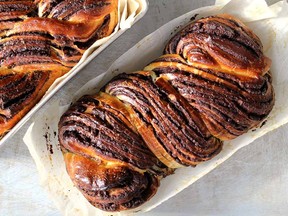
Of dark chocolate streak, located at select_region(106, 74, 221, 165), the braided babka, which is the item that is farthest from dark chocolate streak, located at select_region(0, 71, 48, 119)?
dark chocolate streak, located at select_region(106, 74, 221, 165)

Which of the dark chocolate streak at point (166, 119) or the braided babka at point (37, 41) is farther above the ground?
the braided babka at point (37, 41)

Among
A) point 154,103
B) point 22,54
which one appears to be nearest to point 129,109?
point 154,103

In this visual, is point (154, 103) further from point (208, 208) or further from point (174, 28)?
point (208, 208)

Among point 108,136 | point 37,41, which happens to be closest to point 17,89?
point 37,41

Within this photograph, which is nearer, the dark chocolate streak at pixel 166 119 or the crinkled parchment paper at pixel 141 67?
the dark chocolate streak at pixel 166 119

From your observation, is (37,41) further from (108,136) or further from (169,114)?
(169,114)

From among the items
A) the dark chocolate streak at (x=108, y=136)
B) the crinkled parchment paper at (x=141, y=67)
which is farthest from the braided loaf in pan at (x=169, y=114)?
the crinkled parchment paper at (x=141, y=67)

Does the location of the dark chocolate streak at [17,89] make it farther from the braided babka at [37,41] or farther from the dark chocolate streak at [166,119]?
the dark chocolate streak at [166,119]
